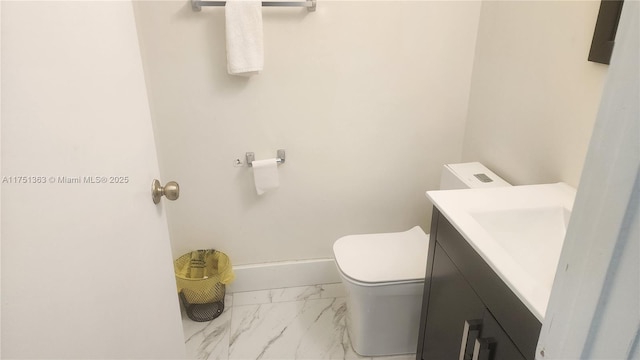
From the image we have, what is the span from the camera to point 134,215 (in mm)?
885

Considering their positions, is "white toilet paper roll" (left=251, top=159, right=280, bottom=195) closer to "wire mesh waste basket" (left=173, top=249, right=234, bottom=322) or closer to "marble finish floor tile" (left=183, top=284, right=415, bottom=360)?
"wire mesh waste basket" (left=173, top=249, right=234, bottom=322)

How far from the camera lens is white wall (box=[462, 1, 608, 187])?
127 centimetres

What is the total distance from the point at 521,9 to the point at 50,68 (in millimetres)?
1557

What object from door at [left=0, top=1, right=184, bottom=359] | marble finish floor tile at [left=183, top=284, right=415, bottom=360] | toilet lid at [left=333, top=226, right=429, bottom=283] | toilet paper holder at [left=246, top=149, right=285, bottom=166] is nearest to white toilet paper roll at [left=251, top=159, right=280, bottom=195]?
toilet paper holder at [left=246, top=149, right=285, bottom=166]

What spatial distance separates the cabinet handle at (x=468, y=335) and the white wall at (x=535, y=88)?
617 mm

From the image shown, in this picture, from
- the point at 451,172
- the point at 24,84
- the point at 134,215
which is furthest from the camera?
the point at 451,172

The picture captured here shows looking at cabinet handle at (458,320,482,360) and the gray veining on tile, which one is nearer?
cabinet handle at (458,320,482,360)

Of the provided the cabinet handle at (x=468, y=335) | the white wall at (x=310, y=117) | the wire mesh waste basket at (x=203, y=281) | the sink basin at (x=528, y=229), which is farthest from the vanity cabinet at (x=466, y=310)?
the wire mesh waste basket at (x=203, y=281)

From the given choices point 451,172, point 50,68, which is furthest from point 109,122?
point 451,172

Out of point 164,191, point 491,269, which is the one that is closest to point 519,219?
point 491,269

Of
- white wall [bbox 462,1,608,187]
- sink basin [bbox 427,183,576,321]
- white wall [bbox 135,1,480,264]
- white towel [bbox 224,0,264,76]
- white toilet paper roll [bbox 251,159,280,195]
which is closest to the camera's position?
sink basin [bbox 427,183,576,321]

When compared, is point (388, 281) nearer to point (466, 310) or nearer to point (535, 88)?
point (466, 310)

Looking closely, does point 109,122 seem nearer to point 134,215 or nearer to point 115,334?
point 134,215

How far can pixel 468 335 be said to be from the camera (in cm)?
111
